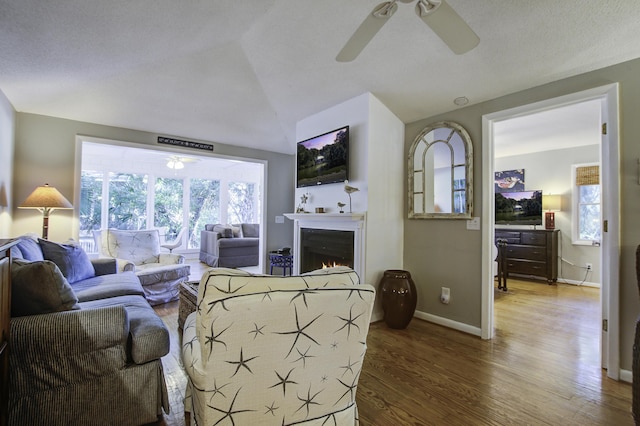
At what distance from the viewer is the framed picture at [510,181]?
19.2ft

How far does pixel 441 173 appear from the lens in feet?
10.6

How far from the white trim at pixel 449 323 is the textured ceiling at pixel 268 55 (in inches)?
88.2

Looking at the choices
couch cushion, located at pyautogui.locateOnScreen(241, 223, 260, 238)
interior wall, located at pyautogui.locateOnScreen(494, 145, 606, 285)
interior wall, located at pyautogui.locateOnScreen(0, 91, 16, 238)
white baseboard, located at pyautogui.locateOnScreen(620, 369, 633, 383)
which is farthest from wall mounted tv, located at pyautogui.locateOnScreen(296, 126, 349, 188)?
interior wall, located at pyautogui.locateOnScreen(494, 145, 606, 285)

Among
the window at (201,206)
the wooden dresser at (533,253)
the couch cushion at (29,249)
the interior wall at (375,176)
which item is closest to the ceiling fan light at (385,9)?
the interior wall at (375,176)

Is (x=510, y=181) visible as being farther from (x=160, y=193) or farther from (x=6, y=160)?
(x=160, y=193)

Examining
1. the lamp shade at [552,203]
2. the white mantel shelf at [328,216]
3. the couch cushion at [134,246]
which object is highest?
the lamp shade at [552,203]

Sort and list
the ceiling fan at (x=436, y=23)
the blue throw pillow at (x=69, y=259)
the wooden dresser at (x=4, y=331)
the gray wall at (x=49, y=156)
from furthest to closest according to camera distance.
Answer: the gray wall at (x=49, y=156), the blue throw pillow at (x=69, y=259), the ceiling fan at (x=436, y=23), the wooden dresser at (x=4, y=331)

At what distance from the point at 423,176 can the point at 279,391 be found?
284 cm

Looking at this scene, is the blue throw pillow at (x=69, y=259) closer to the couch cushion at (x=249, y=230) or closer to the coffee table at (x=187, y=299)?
the coffee table at (x=187, y=299)

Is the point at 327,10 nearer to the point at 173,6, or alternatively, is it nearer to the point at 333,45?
the point at 333,45

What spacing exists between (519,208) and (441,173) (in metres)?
3.55

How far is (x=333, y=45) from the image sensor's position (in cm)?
273

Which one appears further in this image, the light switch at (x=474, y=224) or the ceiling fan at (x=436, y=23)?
the light switch at (x=474, y=224)

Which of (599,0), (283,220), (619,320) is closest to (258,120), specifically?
(283,220)
